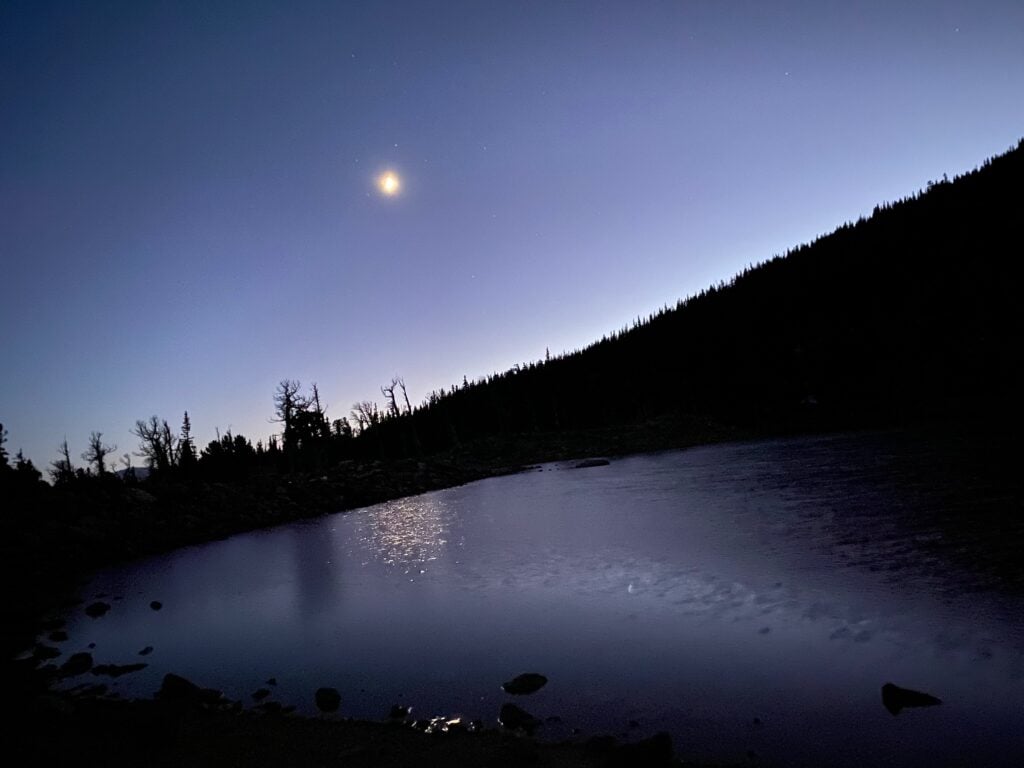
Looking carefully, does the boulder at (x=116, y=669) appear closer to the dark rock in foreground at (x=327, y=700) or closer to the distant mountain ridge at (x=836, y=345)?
the dark rock in foreground at (x=327, y=700)

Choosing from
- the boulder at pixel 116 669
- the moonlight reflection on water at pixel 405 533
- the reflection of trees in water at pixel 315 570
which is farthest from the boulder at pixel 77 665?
the moonlight reflection on water at pixel 405 533

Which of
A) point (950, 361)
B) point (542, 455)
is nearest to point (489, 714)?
point (542, 455)

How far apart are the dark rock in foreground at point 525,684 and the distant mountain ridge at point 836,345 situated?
56290 millimetres

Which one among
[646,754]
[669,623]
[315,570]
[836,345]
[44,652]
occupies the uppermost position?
[836,345]

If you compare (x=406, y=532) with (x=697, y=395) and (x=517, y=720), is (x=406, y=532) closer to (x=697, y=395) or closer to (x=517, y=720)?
(x=517, y=720)

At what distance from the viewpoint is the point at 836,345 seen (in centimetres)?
8475

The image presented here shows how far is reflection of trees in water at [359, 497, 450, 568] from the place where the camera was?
1631 centimetres

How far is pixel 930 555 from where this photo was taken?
33.2 ft

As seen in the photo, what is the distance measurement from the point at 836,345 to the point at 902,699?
313 ft

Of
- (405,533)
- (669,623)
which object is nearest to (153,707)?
(669,623)

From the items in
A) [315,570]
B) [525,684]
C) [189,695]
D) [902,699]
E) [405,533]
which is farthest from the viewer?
[405,533]

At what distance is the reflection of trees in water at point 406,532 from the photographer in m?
16.3

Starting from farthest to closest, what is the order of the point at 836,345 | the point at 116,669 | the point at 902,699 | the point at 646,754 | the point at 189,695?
the point at 836,345 → the point at 116,669 → the point at 189,695 → the point at 902,699 → the point at 646,754

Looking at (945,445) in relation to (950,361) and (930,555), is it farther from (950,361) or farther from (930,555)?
(950,361)
